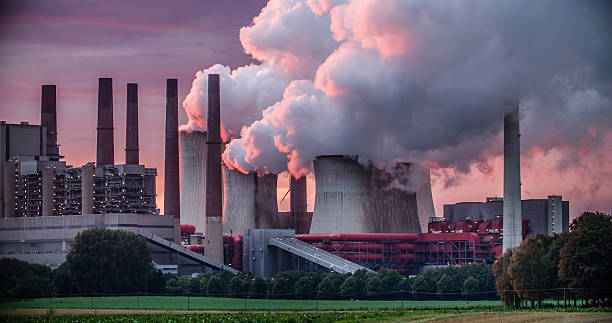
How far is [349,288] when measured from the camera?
97.2m

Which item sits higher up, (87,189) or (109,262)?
(87,189)

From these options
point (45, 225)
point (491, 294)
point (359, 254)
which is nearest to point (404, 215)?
point (359, 254)

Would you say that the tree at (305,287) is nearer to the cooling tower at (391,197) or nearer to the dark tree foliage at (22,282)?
the cooling tower at (391,197)

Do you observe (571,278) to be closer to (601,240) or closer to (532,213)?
(601,240)

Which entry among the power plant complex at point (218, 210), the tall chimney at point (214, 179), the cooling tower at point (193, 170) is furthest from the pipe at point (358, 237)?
the cooling tower at point (193, 170)

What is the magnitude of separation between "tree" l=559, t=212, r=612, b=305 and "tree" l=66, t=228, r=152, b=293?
118 ft

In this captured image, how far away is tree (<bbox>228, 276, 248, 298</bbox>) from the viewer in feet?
321

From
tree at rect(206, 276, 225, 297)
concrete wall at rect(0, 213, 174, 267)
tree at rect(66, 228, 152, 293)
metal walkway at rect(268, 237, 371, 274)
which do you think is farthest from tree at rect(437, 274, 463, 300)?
concrete wall at rect(0, 213, 174, 267)

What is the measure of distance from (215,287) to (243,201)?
91.0 ft

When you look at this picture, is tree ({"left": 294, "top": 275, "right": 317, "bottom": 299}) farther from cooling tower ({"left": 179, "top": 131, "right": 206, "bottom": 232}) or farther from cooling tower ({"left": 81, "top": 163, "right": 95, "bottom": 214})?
cooling tower ({"left": 179, "top": 131, "right": 206, "bottom": 232})

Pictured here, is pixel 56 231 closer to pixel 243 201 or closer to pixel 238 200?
pixel 238 200

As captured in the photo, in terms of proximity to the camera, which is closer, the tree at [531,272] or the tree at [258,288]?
the tree at [531,272]

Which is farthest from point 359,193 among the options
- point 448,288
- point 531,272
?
point 531,272

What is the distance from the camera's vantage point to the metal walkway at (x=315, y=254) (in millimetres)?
110062
